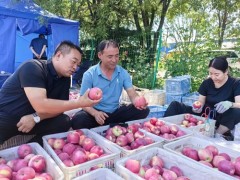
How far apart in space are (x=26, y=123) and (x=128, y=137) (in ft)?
3.16

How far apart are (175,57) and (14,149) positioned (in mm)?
6477

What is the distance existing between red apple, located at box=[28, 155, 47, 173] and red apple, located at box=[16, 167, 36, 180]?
74 mm

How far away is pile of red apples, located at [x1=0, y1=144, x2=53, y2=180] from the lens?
66.2 inches

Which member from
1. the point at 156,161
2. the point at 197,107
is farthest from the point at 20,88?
the point at 197,107

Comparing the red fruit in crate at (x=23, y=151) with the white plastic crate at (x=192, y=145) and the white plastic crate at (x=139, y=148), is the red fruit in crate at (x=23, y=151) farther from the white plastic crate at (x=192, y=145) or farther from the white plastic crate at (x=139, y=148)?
the white plastic crate at (x=192, y=145)

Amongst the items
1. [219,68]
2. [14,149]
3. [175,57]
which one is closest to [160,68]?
[175,57]

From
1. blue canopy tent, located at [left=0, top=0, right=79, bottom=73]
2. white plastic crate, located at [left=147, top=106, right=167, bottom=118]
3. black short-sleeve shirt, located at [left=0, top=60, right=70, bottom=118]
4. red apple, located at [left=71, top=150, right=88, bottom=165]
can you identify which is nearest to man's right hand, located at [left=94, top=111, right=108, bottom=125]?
black short-sleeve shirt, located at [left=0, top=60, right=70, bottom=118]

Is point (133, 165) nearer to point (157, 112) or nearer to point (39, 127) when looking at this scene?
point (39, 127)

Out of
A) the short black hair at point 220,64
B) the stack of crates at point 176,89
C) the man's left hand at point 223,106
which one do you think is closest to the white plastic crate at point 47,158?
the man's left hand at point 223,106

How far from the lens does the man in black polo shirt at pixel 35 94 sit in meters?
2.31

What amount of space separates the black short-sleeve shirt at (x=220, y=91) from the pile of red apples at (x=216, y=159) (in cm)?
148

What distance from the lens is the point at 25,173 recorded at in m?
1.69

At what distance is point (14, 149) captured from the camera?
6.91 ft

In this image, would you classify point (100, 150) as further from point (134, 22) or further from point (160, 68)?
point (134, 22)
